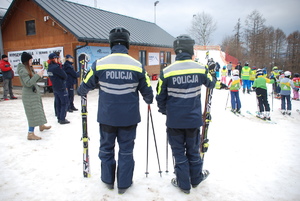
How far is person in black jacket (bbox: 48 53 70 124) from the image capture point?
5.49 m

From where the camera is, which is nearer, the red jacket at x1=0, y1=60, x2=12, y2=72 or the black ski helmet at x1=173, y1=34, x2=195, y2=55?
the black ski helmet at x1=173, y1=34, x2=195, y2=55

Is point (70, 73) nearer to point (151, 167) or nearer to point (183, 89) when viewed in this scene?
point (151, 167)

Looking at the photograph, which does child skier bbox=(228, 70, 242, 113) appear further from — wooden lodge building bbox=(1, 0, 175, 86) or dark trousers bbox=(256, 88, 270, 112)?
wooden lodge building bbox=(1, 0, 175, 86)

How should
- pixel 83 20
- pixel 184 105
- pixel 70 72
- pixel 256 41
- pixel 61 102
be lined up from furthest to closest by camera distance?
pixel 256 41
pixel 83 20
pixel 70 72
pixel 61 102
pixel 184 105

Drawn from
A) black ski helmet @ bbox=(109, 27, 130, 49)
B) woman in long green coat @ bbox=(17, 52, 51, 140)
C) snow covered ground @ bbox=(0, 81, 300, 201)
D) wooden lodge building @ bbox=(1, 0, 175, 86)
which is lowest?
snow covered ground @ bbox=(0, 81, 300, 201)

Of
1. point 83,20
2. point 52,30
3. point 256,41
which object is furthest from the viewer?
point 256,41

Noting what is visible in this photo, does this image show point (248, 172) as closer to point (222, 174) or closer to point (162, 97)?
point (222, 174)

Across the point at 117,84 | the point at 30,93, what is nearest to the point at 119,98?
the point at 117,84

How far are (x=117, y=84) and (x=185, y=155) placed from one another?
137 centimetres

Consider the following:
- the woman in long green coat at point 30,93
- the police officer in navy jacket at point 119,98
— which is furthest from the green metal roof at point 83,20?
the police officer in navy jacket at point 119,98

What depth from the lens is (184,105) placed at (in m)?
2.71

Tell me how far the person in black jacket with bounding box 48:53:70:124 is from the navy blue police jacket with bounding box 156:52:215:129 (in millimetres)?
3859

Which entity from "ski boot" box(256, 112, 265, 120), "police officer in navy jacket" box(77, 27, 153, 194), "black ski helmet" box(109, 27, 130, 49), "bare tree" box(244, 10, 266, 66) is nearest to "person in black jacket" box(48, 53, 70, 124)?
"police officer in navy jacket" box(77, 27, 153, 194)

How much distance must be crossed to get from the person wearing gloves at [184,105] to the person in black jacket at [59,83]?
3.84 metres
